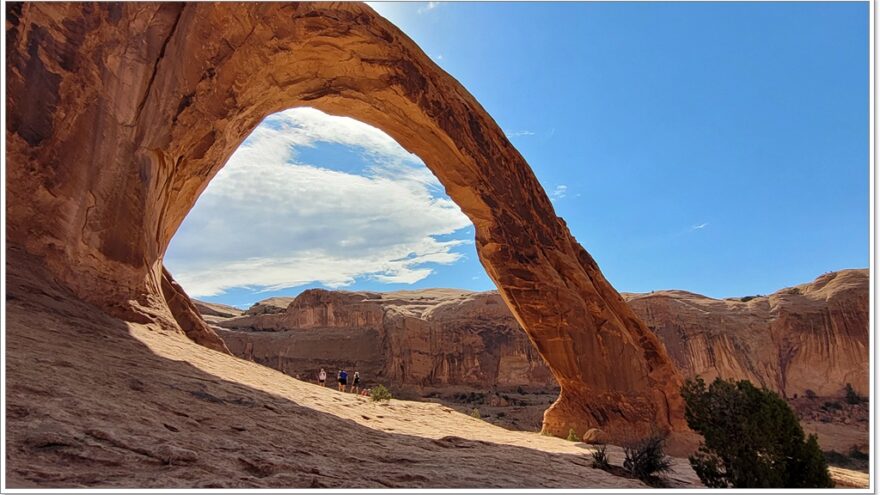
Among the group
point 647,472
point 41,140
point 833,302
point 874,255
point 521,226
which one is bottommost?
point 647,472

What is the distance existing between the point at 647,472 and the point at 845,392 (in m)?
41.4

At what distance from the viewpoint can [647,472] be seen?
736cm

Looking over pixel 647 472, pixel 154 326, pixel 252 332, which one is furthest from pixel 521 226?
pixel 252 332

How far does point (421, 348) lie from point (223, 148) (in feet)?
113

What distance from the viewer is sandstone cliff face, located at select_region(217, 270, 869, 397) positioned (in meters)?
38.3

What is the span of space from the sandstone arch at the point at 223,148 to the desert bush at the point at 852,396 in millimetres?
30042

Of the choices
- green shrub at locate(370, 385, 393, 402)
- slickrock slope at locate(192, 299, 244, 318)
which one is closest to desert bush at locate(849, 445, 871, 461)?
green shrub at locate(370, 385, 393, 402)

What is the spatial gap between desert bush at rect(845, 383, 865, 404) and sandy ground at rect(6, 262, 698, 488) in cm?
3759

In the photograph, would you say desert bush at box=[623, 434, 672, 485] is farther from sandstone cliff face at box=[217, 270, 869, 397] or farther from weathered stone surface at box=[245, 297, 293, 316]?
weathered stone surface at box=[245, 297, 293, 316]

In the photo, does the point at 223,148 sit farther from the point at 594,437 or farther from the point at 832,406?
the point at 832,406

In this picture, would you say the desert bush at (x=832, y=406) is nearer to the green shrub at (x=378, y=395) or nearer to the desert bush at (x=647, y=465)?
the desert bush at (x=647, y=465)

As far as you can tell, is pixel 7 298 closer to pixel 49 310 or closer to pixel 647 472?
pixel 49 310

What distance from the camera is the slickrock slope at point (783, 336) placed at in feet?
124

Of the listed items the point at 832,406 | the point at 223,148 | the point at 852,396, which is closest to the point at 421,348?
the point at 832,406
